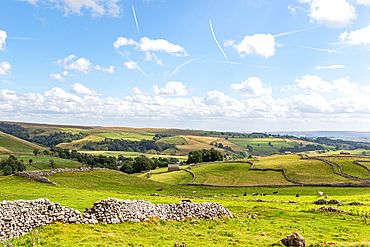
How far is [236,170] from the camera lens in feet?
225

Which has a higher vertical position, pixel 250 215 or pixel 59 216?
pixel 59 216

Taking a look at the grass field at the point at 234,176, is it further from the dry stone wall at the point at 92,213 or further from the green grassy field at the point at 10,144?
the green grassy field at the point at 10,144

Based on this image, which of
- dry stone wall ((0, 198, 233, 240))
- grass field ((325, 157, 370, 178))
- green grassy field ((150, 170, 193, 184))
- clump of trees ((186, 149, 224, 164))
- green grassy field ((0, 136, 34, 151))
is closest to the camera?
dry stone wall ((0, 198, 233, 240))

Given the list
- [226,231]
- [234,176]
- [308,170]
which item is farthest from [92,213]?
[308,170]

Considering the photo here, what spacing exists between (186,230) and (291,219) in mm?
10965

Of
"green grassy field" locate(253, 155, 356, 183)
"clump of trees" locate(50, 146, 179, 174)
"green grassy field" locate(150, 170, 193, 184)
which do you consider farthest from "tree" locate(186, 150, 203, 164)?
"green grassy field" locate(253, 155, 356, 183)

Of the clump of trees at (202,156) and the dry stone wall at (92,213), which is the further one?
the clump of trees at (202,156)

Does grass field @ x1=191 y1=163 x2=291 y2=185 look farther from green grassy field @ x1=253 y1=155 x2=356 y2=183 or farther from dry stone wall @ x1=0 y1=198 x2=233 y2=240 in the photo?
dry stone wall @ x1=0 y1=198 x2=233 y2=240

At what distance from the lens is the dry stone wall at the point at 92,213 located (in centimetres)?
1455

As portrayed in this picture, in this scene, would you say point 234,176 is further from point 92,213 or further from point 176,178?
point 92,213

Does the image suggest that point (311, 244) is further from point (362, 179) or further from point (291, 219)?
point (362, 179)

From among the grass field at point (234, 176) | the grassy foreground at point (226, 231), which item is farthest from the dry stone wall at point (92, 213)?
the grass field at point (234, 176)

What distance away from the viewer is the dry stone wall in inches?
573

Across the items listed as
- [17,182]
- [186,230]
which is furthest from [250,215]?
[17,182]
